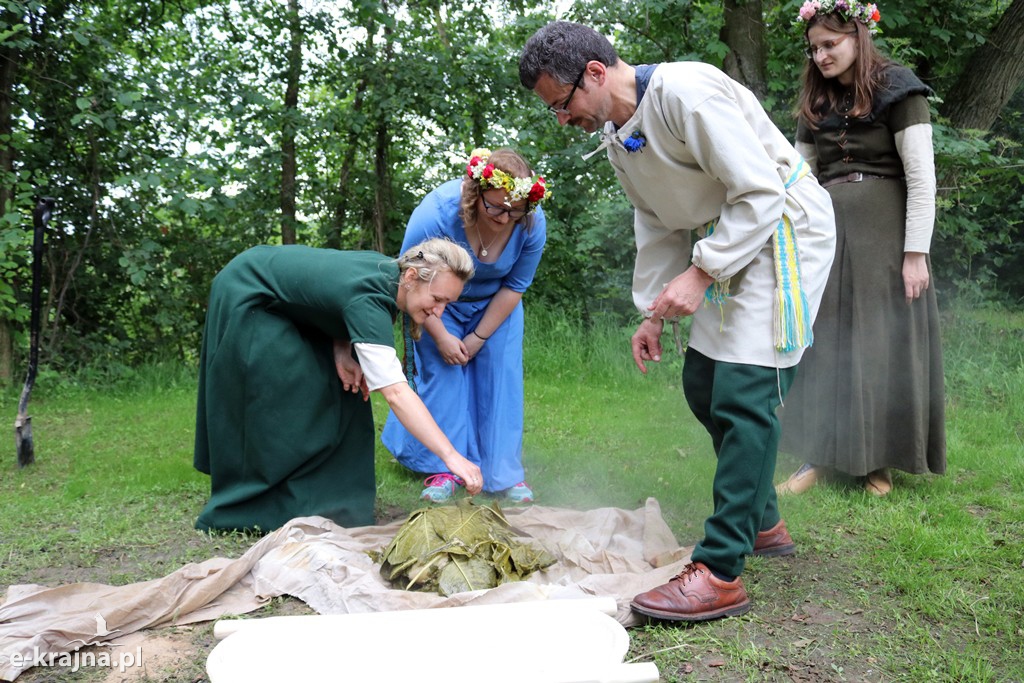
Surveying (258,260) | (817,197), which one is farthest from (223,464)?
(817,197)

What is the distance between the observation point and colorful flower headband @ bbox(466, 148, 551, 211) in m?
3.74

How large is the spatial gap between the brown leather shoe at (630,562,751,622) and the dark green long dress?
4.85 feet

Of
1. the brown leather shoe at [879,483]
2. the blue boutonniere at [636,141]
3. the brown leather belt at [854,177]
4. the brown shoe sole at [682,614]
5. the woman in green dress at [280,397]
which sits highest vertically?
the brown leather belt at [854,177]

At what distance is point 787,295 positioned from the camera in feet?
8.84

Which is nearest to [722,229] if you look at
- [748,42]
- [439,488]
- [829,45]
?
[829,45]

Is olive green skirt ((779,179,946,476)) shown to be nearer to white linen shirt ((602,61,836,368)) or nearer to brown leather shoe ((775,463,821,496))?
brown leather shoe ((775,463,821,496))

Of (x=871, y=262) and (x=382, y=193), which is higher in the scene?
(x=382, y=193)

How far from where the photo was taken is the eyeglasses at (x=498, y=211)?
12.6 feet

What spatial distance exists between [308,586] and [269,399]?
870mm

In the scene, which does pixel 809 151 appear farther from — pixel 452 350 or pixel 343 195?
pixel 343 195

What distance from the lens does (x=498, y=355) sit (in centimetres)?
439

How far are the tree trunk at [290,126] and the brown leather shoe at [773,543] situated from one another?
5595 millimetres

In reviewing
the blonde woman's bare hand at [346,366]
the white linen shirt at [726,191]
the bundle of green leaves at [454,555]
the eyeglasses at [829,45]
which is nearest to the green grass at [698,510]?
the bundle of green leaves at [454,555]

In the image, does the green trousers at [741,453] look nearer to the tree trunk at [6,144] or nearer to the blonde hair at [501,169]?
the blonde hair at [501,169]
